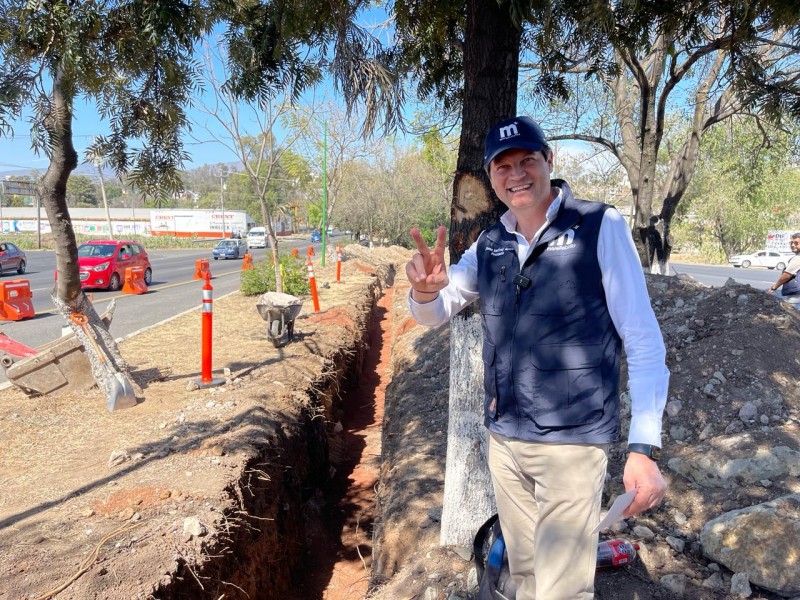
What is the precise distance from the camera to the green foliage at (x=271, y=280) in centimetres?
1473

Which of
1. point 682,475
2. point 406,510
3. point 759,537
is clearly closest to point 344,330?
point 406,510

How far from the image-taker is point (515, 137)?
1.97m

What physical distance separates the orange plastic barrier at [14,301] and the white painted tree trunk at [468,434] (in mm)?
12076

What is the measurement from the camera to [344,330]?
10.0 m

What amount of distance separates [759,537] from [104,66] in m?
4.71

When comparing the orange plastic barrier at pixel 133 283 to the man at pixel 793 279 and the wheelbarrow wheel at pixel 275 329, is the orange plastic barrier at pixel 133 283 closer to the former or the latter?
the wheelbarrow wheel at pixel 275 329

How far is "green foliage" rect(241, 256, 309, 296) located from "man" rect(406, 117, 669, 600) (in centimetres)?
1294

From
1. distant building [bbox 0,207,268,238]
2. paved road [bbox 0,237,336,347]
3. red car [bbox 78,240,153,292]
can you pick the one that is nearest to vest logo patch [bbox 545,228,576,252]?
paved road [bbox 0,237,336,347]

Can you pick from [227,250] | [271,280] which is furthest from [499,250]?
[227,250]

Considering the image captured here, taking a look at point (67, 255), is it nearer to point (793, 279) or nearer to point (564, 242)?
point (564, 242)

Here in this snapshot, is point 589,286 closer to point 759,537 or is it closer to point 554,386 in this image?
point 554,386

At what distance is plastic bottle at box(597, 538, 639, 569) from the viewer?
2691mm

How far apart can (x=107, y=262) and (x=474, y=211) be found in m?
17.5

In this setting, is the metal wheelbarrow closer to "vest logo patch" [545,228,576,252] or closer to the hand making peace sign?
the hand making peace sign
